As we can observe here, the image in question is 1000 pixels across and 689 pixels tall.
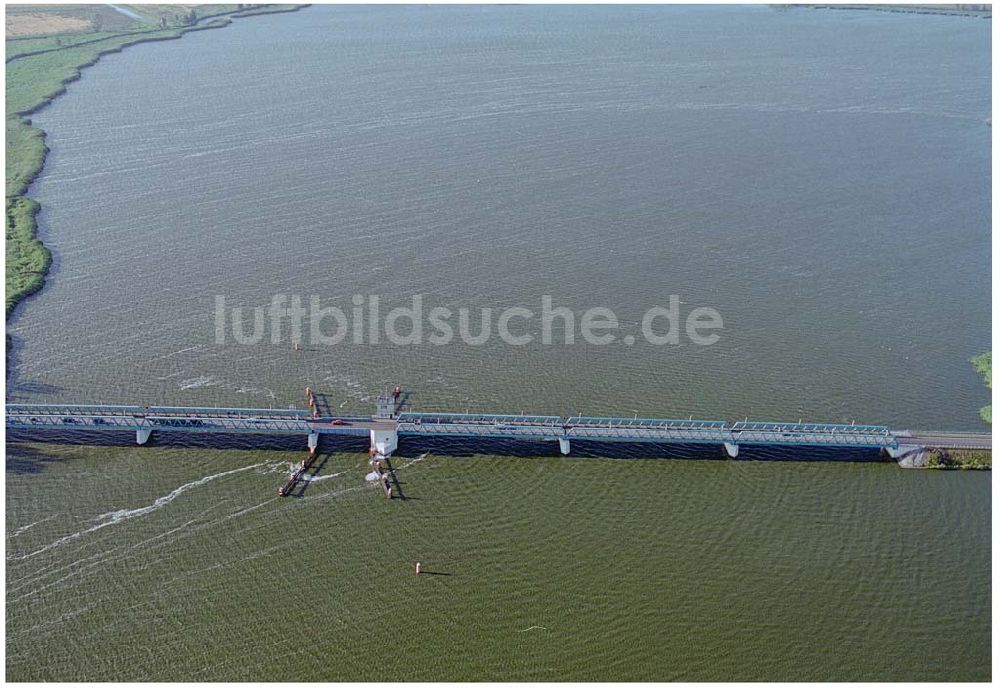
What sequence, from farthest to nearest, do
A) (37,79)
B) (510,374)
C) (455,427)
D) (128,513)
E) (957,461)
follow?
1. (37,79)
2. (510,374)
3. (455,427)
4. (957,461)
5. (128,513)

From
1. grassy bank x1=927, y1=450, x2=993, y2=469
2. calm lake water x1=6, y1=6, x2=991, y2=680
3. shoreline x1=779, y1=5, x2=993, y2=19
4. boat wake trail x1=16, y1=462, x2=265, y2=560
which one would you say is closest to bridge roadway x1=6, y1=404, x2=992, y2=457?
grassy bank x1=927, y1=450, x2=993, y2=469

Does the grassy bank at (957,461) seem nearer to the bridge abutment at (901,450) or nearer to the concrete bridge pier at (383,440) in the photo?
the bridge abutment at (901,450)

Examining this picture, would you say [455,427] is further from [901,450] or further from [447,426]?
[901,450]

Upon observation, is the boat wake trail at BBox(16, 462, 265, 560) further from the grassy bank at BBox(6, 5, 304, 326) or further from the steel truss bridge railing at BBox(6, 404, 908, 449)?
the grassy bank at BBox(6, 5, 304, 326)

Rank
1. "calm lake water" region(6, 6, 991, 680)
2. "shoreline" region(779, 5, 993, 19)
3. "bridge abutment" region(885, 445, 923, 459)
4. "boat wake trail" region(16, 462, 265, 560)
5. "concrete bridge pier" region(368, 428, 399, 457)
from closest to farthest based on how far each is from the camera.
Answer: "calm lake water" region(6, 6, 991, 680), "boat wake trail" region(16, 462, 265, 560), "concrete bridge pier" region(368, 428, 399, 457), "bridge abutment" region(885, 445, 923, 459), "shoreline" region(779, 5, 993, 19)

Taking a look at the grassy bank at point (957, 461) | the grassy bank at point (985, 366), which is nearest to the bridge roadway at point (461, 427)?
the grassy bank at point (957, 461)

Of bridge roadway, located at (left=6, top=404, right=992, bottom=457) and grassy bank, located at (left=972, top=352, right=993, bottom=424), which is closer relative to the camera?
bridge roadway, located at (left=6, top=404, right=992, bottom=457)

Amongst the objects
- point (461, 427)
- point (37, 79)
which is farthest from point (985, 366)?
point (37, 79)
